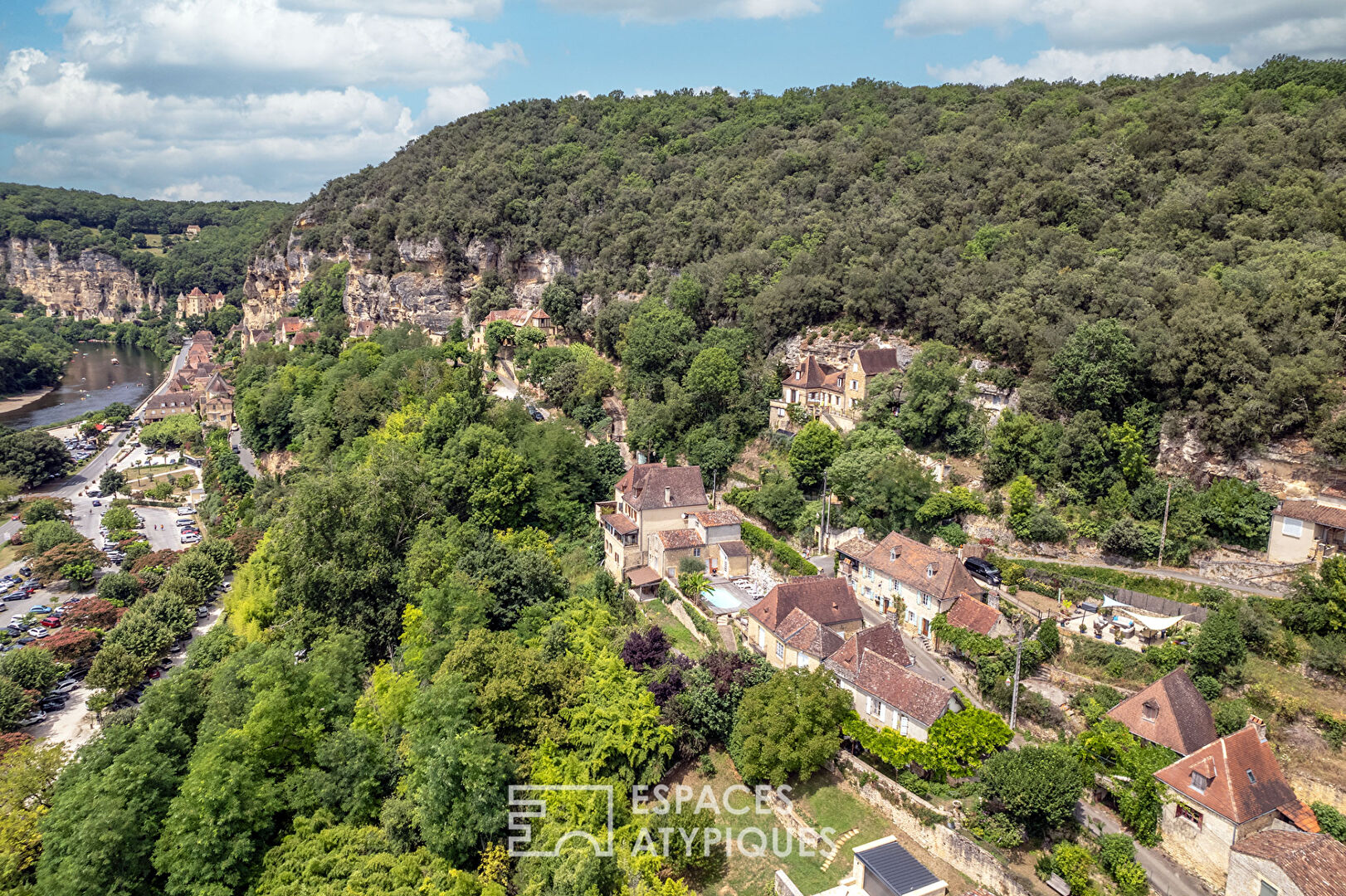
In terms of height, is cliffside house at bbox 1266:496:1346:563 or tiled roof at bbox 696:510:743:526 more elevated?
cliffside house at bbox 1266:496:1346:563

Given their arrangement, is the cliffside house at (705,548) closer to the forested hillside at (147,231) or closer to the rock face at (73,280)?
the forested hillside at (147,231)

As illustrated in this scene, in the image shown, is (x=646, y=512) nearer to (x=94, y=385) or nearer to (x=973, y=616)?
(x=973, y=616)

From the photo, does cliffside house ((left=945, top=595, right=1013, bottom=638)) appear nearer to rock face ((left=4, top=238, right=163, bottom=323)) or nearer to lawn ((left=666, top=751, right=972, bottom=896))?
lawn ((left=666, top=751, right=972, bottom=896))

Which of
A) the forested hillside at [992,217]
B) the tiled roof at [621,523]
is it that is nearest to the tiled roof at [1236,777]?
the forested hillside at [992,217]

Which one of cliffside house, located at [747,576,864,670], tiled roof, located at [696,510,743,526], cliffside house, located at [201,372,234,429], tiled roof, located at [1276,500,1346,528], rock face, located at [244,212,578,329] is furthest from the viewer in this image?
cliffside house, located at [201,372,234,429]

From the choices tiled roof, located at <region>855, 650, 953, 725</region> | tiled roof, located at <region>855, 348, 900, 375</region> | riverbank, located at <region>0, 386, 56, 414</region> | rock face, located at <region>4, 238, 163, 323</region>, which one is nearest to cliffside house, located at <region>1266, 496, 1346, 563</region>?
tiled roof, located at <region>855, 650, 953, 725</region>

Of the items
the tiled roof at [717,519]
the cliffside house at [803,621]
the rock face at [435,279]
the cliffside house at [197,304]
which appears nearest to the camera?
the cliffside house at [803,621]
